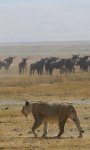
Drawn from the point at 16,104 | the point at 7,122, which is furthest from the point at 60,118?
the point at 16,104

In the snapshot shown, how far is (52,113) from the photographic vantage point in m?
21.9

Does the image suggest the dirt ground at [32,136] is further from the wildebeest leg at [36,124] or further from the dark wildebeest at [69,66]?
the dark wildebeest at [69,66]

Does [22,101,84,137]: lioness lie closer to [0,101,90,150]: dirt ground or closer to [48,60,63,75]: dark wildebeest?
[0,101,90,150]: dirt ground

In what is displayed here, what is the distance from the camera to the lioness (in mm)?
21547

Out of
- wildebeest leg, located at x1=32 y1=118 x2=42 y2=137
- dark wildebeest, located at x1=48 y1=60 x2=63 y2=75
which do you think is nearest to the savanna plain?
wildebeest leg, located at x1=32 y1=118 x2=42 y2=137

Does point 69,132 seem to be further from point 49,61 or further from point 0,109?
point 49,61

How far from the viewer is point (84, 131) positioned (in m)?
22.7

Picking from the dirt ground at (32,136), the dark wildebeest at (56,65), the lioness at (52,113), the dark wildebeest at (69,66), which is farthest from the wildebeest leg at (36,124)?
the dark wildebeest at (69,66)

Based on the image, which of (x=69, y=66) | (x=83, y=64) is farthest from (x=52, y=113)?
(x=83, y=64)

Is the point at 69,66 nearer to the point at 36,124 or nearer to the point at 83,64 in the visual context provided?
the point at 83,64

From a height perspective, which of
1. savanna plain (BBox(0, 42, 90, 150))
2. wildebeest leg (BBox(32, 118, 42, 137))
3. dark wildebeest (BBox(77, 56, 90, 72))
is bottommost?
dark wildebeest (BBox(77, 56, 90, 72))

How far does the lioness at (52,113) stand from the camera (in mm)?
21547

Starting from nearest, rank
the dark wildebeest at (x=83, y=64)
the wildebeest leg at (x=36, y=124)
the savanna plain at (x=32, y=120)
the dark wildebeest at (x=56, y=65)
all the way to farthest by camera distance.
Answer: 1. the savanna plain at (x=32, y=120)
2. the wildebeest leg at (x=36, y=124)
3. the dark wildebeest at (x=56, y=65)
4. the dark wildebeest at (x=83, y=64)

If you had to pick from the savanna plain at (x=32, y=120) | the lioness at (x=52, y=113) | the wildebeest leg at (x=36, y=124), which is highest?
the lioness at (x=52, y=113)
